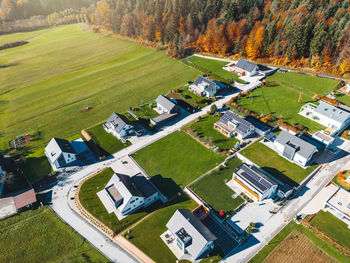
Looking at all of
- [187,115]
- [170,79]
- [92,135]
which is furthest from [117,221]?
[170,79]

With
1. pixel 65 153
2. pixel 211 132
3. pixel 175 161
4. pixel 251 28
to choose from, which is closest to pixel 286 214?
pixel 175 161

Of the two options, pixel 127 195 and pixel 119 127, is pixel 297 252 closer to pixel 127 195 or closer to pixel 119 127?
pixel 127 195

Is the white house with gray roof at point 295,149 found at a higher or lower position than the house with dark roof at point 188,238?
higher

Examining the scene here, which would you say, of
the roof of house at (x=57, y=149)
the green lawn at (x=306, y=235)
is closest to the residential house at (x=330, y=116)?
the green lawn at (x=306, y=235)

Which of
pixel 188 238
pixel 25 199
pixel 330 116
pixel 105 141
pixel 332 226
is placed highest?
pixel 330 116

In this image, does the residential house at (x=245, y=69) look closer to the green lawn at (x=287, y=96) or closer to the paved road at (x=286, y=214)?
the green lawn at (x=287, y=96)

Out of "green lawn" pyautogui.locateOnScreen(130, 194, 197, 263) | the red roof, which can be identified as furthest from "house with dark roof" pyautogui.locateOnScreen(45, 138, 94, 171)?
"green lawn" pyautogui.locateOnScreen(130, 194, 197, 263)
